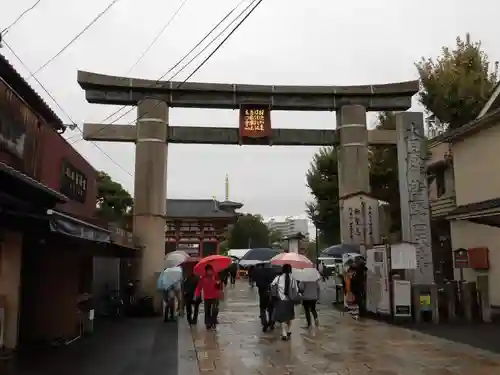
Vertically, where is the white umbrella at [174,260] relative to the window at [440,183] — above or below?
below

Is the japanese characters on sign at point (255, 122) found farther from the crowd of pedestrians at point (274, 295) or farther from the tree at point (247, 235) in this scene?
the tree at point (247, 235)

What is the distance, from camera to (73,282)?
1155 cm

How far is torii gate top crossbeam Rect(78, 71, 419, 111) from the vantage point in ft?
61.9

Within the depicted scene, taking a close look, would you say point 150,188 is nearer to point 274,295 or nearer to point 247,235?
point 274,295

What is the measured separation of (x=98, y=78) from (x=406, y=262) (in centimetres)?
1213

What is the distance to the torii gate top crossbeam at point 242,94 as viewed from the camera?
1886 cm

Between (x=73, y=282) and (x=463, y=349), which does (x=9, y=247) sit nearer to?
(x=73, y=282)

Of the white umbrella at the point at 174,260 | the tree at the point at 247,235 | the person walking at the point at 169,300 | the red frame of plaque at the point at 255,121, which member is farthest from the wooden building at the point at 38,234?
the tree at the point at 247,235

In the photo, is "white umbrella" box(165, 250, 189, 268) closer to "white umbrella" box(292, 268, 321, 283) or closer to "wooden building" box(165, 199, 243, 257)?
"white umbrella" box(292, 268, 321, 283)

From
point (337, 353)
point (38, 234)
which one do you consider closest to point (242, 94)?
point (38, 234)

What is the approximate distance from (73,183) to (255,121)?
811 centimetres

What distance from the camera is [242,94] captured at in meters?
19.9

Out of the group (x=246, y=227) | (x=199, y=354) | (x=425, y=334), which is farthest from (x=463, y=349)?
(x=246, y=227)

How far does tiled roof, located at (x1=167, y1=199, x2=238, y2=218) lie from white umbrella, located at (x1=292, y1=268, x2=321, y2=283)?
72.4 ft
